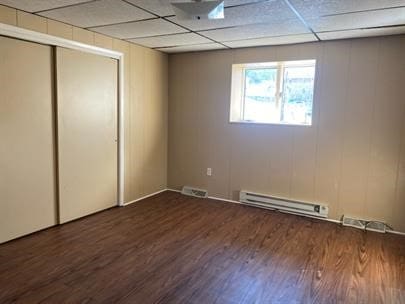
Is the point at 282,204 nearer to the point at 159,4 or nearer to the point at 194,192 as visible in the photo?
the point at 194,192

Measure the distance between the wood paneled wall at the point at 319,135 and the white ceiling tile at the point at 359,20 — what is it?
23.3 inches

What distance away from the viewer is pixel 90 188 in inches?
152

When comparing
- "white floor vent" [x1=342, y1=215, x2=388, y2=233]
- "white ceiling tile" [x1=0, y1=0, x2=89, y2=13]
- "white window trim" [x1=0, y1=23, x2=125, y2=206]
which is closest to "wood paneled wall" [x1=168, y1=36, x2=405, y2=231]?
"white floor vent" [x1=342, y1=215, x2=388, y2=233]

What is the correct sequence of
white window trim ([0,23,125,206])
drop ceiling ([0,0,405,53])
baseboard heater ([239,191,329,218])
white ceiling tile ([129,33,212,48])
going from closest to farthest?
drop ceiling ([0,0,405,53])
white window trim ([0,23,125,206])
white ceiling tile ([129,33,212,48])
baseboard heater ([239,191,329,218])

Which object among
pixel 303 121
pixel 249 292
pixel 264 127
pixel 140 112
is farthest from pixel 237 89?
pixel 249 292

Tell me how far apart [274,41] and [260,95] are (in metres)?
0.83

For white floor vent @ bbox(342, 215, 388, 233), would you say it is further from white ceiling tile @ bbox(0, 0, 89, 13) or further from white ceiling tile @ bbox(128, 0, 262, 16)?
white ceiling tile @ bbox(0, 0, 89, 13)

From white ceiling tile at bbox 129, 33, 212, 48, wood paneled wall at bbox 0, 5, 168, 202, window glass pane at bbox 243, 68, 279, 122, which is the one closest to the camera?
white ceiling tile at bbox 129, 33, 212, 48

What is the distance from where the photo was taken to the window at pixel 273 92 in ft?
13.7

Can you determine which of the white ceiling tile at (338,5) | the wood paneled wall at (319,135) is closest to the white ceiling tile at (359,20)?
the white ceiling tile at (338,5)

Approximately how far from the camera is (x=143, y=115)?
461cm

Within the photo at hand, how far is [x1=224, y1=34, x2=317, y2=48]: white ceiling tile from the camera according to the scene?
11.9ft

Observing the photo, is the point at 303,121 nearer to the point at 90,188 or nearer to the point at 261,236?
the point at 261,236

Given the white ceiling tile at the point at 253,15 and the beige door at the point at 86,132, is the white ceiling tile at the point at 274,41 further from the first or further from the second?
the beige door at the point at 86,132
